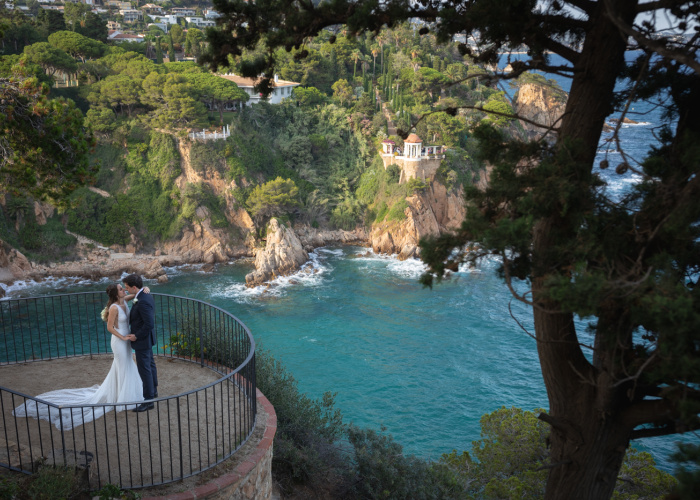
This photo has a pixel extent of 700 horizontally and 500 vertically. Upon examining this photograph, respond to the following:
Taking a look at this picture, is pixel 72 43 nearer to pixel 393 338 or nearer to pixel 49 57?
pixel 49 57

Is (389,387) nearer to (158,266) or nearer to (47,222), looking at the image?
(158,266)

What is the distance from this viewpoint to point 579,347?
4.47 m

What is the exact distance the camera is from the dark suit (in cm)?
636

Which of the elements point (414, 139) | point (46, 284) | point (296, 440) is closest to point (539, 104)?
point (414, 139)

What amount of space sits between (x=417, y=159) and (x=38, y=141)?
2988 centimetres

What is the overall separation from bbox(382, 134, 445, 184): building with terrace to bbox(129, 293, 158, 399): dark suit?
3118 centimetres

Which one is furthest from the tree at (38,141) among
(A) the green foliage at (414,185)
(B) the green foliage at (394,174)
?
(B) the green foliage at (394,174)

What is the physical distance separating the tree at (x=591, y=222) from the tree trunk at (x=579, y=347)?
0.04 feet

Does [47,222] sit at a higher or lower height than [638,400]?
lower

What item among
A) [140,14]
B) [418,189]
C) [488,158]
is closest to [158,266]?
[418,189]

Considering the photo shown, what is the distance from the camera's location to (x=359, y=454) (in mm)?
8023

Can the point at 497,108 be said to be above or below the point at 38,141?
above

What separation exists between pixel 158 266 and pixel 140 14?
7409cm

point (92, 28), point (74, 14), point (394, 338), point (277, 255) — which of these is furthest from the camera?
point (74, 14)
